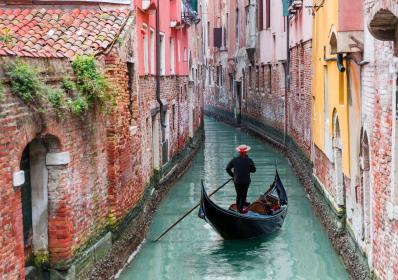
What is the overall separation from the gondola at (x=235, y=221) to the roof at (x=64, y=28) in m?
2.65

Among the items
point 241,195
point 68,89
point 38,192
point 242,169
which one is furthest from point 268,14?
point 38,192

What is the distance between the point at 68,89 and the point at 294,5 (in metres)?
10.3

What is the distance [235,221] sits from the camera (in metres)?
10.5

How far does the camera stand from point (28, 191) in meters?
6.79

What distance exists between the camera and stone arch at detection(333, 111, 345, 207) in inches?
404

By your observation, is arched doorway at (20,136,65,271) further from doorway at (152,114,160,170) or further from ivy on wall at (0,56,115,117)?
doorway at (152,114,160,170)

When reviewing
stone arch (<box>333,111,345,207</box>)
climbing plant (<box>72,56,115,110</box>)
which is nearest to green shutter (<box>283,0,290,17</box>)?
stone arch (<box>333,111,345,207</box>)

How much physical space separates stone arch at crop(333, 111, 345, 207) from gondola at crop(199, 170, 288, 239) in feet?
3.68

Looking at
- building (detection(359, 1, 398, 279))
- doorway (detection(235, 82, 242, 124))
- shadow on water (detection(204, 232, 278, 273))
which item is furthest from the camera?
doorway (detection(235, 82, 242, 124))

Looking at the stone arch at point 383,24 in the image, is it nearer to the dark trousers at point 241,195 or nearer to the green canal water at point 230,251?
the green canal water at point 230,251

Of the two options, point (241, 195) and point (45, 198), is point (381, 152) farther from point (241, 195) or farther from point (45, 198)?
point (241, 195)

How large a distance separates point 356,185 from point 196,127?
15076 mm

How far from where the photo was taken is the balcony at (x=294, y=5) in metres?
16.1

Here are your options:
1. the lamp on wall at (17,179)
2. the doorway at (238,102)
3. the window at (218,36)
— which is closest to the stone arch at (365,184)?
the lamp on wall at (17,179)
